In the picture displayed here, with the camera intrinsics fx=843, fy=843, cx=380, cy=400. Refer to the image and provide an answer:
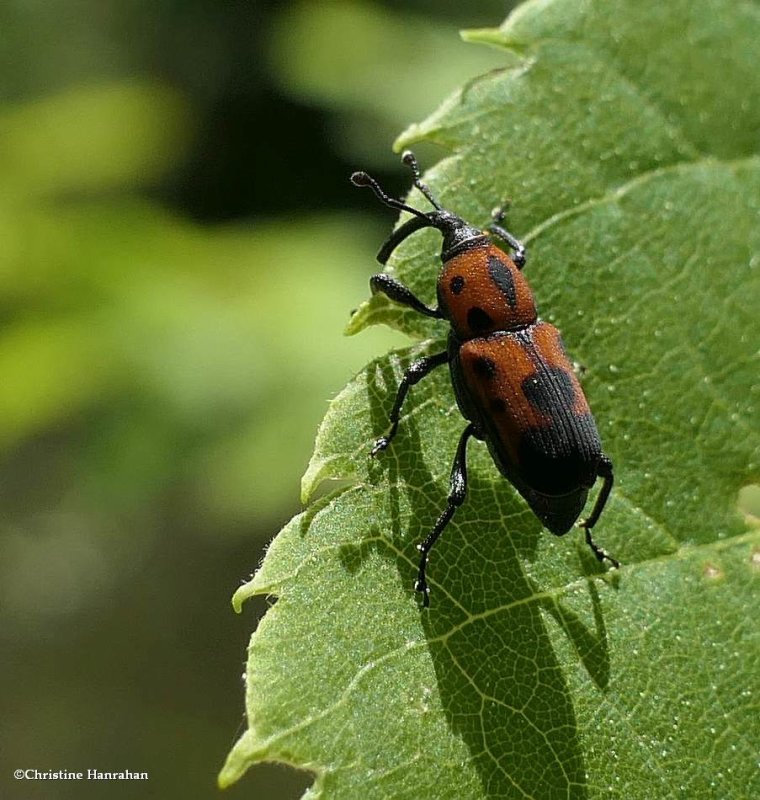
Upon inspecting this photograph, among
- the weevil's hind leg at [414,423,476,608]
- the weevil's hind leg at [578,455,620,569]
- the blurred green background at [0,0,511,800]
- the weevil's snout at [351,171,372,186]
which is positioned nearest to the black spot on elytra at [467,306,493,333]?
the weevil's hind leg at [414,423,476,608]

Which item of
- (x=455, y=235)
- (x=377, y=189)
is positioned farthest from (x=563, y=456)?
(x=377, y=189)

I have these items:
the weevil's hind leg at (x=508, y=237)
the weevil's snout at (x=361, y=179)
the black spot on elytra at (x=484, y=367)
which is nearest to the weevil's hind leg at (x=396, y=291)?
the black spot on elytra at (x=484, y=367)

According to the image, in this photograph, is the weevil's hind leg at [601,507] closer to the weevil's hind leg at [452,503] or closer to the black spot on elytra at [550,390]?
the black spot on elytra at [550,390]

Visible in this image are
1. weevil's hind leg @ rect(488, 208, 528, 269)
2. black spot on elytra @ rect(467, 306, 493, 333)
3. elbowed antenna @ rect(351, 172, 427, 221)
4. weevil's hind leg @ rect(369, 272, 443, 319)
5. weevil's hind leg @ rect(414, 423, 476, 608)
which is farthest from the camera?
elbowed antenna @ rect(351, 172, 427, 221)

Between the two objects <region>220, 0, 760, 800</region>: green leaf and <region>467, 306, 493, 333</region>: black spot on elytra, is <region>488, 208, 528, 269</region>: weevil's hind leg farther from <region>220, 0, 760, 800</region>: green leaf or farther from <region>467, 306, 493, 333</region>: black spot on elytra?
<region>467, 306, 493, 333</region>: black spot on elytra

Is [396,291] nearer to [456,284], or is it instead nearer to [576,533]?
[456,284]

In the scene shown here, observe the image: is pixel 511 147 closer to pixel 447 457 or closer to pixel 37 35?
pixel 447 457
